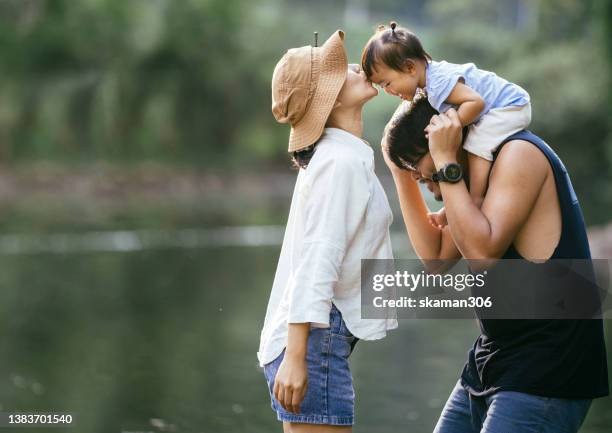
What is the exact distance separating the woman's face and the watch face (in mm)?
384

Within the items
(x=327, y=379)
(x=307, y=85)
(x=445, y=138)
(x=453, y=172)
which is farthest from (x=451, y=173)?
(x=327, y=379)

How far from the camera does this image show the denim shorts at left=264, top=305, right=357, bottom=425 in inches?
Result: 108

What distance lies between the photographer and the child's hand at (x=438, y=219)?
9.96 feet

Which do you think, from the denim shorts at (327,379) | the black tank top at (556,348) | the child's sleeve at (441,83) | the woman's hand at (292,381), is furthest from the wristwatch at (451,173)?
the woman's hand at (292,381)

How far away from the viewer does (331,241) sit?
269 cm

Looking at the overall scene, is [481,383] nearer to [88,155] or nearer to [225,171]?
[88,155]

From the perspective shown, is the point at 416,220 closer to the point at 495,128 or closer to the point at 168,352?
the point at 495,128

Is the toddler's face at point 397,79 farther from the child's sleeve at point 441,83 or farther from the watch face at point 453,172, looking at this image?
the watch face at point 453,172

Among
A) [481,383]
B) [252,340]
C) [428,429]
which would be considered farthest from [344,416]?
[252,340]

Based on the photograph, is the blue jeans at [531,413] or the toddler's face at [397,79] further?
the toddler's face at [397,79]

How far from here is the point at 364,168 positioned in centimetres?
278

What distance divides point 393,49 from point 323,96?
9.2 inches

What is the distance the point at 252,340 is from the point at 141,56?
27.9 metres

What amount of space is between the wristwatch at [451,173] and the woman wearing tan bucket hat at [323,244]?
0.20 metres
